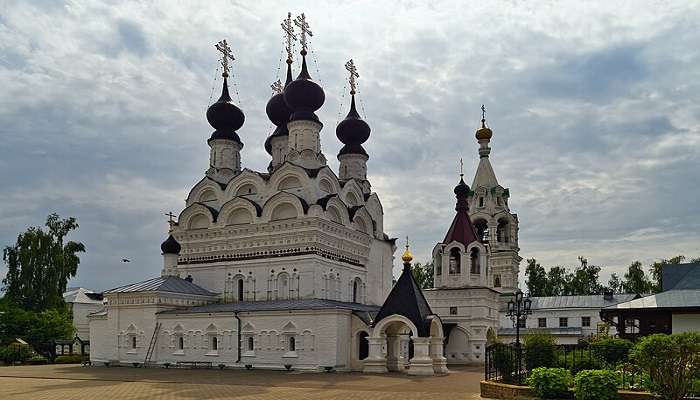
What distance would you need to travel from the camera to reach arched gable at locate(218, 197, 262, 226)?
28969mm

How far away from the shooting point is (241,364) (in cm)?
2492

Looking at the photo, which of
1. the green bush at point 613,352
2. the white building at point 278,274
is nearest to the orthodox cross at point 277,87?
the white building at point 278,274

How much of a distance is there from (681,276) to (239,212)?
59.4 feet

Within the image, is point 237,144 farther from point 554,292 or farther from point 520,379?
point 554,292

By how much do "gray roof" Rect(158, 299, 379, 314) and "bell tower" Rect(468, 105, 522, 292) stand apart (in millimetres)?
18305

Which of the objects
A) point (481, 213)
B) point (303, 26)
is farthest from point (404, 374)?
point (481, 213)

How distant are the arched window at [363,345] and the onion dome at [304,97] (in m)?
11.1

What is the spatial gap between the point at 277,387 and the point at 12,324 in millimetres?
24757

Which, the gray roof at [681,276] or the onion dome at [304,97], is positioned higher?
the onion dome at [304,97]

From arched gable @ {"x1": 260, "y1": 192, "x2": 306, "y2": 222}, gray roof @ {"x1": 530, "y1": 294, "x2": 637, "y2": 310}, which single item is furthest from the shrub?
gray roof @ {"x1": 530, "y1": 294, "x2": 637, "y2": 310}

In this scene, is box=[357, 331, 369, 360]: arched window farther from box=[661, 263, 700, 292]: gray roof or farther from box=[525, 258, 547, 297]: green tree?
box=[525, 258, 547, 297]: green tree

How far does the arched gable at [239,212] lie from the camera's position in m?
29.0

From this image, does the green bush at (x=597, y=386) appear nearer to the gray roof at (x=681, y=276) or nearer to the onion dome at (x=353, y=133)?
the gray roof at (x=681, y=276)

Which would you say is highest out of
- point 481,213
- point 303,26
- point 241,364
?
point 303,26
